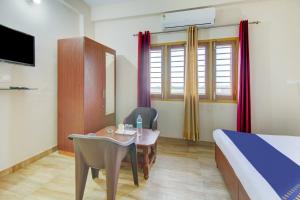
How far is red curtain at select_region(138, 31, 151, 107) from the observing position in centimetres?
→ 363

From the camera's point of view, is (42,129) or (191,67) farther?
(191,67)

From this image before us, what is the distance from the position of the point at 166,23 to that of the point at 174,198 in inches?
120

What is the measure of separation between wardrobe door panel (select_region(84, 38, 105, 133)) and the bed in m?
2.15

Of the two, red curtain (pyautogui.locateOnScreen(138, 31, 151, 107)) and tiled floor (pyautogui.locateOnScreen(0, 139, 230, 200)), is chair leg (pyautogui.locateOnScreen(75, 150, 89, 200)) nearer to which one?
tiled floor (pyautogui.locateOnScreen(0, 139, 230, 200))

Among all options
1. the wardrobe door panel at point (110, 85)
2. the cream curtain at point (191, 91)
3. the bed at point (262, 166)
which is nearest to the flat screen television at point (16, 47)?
the wardrobe door panel at point (110, 85)

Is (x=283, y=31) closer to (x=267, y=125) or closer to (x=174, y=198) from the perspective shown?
(x=267, y=125)

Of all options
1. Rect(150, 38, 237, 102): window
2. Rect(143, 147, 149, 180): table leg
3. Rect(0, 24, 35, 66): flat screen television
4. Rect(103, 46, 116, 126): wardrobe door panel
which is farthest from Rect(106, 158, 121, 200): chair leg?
Rect(150, 38, 237, 102): window

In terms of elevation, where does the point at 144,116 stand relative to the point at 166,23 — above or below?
below

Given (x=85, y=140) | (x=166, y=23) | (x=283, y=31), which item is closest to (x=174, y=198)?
(x=85, y=140)

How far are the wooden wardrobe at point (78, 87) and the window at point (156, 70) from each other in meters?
1.09

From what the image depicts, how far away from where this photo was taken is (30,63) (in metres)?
2.49

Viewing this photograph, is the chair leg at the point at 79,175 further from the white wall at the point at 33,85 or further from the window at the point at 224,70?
the window at the point at 224,70

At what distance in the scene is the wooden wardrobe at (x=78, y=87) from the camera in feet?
9.55

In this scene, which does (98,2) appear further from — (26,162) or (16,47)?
(26,162)
